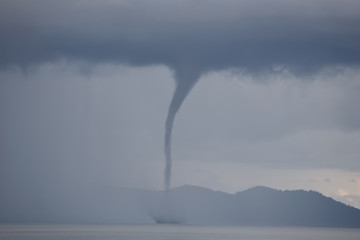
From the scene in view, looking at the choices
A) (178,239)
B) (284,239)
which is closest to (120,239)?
(178,239)

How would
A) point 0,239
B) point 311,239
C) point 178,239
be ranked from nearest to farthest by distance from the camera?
point 0,239 → point 178,239 → point 311,239

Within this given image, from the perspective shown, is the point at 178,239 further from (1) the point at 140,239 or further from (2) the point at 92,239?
(2) the point at 92,239

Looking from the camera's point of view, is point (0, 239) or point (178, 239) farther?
point (178, 239)

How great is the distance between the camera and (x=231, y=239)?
6462 inches

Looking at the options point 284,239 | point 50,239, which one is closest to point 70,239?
point 50,239

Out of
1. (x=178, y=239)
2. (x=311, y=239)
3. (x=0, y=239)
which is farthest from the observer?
(x=311, y=239)

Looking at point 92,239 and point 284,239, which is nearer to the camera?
point 92,239

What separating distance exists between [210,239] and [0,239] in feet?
179

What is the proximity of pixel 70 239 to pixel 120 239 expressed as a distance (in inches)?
481

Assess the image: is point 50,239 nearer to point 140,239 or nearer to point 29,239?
point 29,239

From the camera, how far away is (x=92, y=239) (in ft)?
477

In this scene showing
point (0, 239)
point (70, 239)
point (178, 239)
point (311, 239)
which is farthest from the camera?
point (311, 239)

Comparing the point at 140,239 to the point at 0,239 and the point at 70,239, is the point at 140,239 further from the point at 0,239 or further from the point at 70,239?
the point at 0,239

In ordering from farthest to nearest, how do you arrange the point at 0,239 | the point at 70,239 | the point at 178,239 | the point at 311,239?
the point at 311,239
the point at 178,239
the point at 70,239
the point at 0,239
